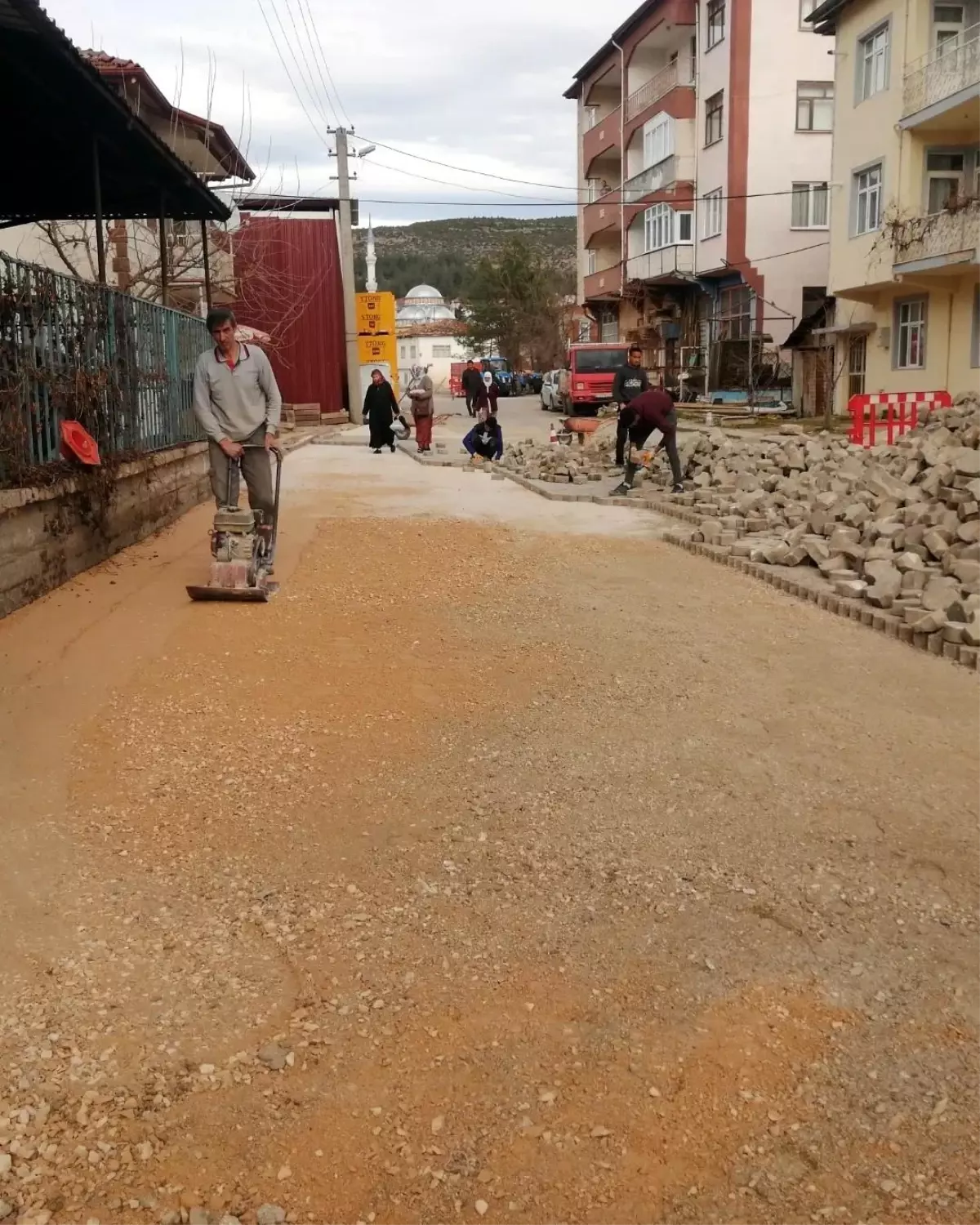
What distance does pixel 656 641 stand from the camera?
23.1 ft

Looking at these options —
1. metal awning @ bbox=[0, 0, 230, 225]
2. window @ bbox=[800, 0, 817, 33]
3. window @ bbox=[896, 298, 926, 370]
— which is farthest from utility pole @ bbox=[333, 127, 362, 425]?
metal awning @ bbox=[0, 0, 230, 225]

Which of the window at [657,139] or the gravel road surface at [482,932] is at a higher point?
the window at [657,139]

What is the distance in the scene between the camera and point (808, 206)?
36.2 metres

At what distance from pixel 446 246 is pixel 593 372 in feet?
450

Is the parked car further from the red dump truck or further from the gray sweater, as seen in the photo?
the gray sweater

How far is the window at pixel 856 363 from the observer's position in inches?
1148

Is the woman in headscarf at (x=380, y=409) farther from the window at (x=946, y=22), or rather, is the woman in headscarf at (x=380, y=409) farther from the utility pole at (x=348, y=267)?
the window at (x=946, y=22)

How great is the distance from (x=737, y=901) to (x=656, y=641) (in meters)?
3.47

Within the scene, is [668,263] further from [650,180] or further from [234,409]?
[234,409]

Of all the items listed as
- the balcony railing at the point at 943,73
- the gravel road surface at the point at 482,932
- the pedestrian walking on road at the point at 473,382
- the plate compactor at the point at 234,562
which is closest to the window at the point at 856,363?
the balcony railing at the point at 943,73

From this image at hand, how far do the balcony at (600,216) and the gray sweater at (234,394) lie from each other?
137 feet

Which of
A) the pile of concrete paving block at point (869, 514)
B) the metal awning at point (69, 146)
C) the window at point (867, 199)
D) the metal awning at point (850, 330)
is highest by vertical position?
the window at point (867, 199)

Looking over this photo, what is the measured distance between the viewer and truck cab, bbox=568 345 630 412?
36.2 m

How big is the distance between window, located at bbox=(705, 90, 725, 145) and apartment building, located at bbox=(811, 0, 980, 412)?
27.4ft
